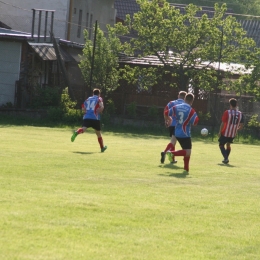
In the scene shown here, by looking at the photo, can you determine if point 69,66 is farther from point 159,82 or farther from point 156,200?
point 156,200

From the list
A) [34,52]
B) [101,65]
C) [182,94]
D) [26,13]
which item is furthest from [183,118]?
[26,13]

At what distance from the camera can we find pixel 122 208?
9383mm

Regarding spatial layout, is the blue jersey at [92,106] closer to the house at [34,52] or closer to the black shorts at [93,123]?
the black shorts at [93,123]

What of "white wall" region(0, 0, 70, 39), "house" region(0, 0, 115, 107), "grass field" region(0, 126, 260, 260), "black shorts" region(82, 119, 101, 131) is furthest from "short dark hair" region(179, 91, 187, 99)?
"white wall" region(0, 0, 70, 39)

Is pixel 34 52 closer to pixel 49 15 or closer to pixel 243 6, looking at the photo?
pixel 49 15

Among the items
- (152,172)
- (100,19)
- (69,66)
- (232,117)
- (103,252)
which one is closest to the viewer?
(103,252)

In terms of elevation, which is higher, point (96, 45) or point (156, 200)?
point (96, 45)

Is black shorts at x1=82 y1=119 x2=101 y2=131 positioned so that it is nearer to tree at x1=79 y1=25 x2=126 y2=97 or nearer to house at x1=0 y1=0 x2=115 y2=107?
tree at x1=79 y1=25 x2=126 y2=97

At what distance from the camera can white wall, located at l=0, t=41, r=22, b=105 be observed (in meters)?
33.4

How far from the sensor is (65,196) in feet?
33.0

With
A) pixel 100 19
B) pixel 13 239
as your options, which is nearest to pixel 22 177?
pixel 13 239

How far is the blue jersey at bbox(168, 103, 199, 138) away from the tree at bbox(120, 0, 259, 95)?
57.8 ft

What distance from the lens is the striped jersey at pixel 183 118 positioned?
52.5ft

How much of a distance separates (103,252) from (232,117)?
13.3 m
